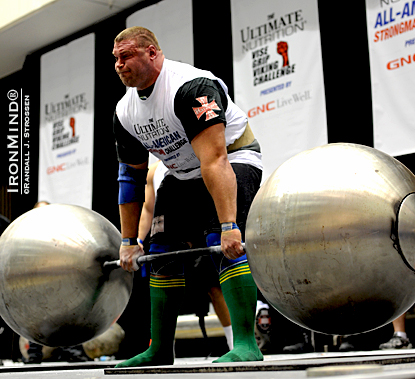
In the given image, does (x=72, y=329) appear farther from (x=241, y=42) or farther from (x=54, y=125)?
(x=54, y=125)

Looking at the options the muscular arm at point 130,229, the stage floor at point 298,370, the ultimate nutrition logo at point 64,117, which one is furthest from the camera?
the ultimate nutrition logo at point 64,117

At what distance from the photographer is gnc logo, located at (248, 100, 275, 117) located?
14.9 ft

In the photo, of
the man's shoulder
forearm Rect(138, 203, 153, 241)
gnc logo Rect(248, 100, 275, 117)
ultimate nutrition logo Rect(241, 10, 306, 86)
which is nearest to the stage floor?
the man's shoulder

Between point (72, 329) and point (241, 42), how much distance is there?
3.11m

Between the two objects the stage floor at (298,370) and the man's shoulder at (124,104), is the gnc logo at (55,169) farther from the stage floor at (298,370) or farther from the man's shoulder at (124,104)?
the stage floor at (298,370)

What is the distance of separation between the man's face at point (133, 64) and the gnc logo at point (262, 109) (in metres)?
2.40

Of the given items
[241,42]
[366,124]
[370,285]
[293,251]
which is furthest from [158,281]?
[241,42]

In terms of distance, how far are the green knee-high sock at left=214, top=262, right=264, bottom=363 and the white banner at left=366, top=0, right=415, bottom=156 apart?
6.90 ft

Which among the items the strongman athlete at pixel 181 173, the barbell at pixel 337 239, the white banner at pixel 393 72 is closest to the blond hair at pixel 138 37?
the strongman athlete at pixel 181 173

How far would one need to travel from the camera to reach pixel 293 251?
1.67 m

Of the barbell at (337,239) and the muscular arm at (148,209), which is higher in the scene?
the muscular arm at (148,209)

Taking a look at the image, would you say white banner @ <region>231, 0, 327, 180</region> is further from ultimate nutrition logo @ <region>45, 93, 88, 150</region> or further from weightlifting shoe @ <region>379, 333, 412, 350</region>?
ultimate nutrition logo @ <region>45, 93, 88, 150</region>

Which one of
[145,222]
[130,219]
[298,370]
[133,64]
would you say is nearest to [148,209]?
[145,222]

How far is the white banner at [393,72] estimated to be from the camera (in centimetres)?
378
